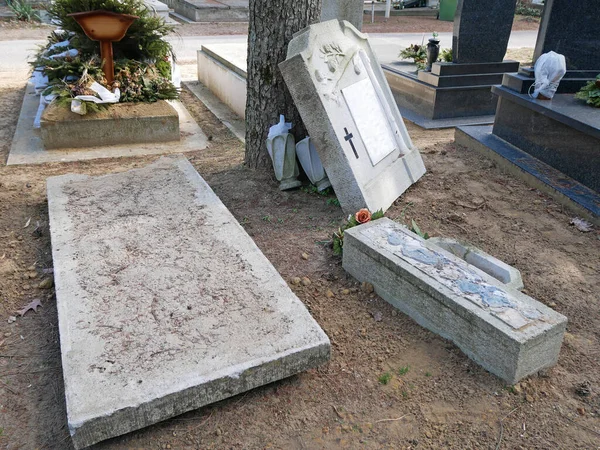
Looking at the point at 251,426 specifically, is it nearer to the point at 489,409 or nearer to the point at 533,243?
the point at 489,409

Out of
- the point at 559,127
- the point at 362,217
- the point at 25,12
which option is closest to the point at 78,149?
the point at 362,217

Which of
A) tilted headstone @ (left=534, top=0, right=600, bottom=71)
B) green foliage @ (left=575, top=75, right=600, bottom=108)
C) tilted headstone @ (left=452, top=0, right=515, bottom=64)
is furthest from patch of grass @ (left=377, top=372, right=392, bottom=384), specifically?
tilted headstone @ (left=452, top=0, right=515, bottom=64)

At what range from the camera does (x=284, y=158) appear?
439 centimetres

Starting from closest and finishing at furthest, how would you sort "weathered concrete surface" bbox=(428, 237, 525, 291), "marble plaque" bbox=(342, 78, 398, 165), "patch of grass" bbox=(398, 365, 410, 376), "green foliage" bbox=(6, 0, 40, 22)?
"patch of grass" bbox=(398, 365, 410, 376), "weathered concrete surface" bbox=(428, 237, 525, 291), "marble plaque" bbox=(342, 78, 398, 165), "green foliage" bbox=(6, 0, 40, 22)

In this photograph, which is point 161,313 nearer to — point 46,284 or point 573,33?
point 46,284

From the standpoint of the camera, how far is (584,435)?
2.22 metres

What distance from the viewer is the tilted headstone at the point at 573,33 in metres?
5.37

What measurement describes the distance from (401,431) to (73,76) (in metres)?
5.50

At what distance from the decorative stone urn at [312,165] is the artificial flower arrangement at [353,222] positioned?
819 millimetres

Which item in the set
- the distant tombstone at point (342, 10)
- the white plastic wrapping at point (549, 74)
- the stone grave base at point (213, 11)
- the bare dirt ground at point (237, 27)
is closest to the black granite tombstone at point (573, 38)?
the white plastic wrapping at point (549, 74)

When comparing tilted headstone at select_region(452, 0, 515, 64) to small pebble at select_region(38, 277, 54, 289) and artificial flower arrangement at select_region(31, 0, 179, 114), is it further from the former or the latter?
small pebble at select_region(38, 277, 54, 289)

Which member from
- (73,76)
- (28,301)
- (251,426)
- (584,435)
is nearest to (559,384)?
(584,435)

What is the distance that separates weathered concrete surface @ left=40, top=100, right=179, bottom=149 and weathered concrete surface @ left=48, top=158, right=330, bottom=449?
2.13 m

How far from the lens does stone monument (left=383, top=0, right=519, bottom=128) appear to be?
23.5 feet
